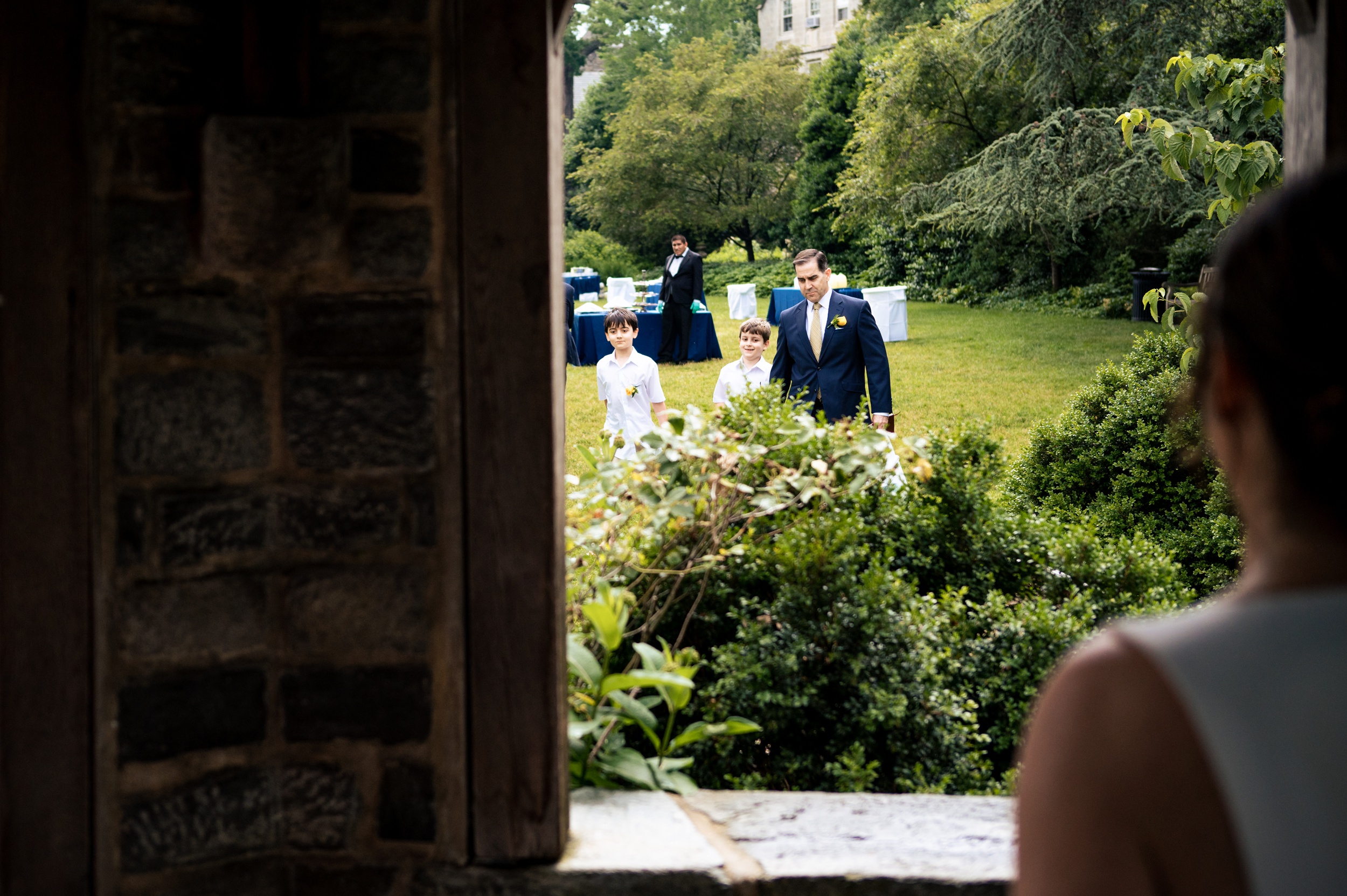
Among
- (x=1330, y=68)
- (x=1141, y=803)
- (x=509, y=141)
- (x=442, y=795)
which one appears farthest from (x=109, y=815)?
(x=1330, y=68)

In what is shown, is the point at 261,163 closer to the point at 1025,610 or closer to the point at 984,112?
the point at 1025,610

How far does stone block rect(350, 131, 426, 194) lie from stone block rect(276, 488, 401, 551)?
583 millimetres

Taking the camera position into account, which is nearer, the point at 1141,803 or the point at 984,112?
the point at 1141,803

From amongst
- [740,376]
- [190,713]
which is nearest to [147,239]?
[190,713]

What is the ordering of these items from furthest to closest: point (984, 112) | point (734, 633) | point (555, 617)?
1. point (984, 112)
2. point (734, 633)
3. point (555, 617)

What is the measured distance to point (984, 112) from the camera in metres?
23.5

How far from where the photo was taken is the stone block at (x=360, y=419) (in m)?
2.32

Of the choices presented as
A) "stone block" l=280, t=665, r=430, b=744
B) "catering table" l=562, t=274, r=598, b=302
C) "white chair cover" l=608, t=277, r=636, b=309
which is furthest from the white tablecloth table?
"stone block" l=280, t=665, r=430, b=744

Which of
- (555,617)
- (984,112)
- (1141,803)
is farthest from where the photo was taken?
(984,112)

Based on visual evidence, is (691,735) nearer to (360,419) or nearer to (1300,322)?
(360,419)

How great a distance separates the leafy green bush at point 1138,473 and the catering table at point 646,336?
1020 cm

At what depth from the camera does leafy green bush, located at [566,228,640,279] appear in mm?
33938

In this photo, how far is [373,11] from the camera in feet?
7.51

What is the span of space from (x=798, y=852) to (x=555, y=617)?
2.23 ft
